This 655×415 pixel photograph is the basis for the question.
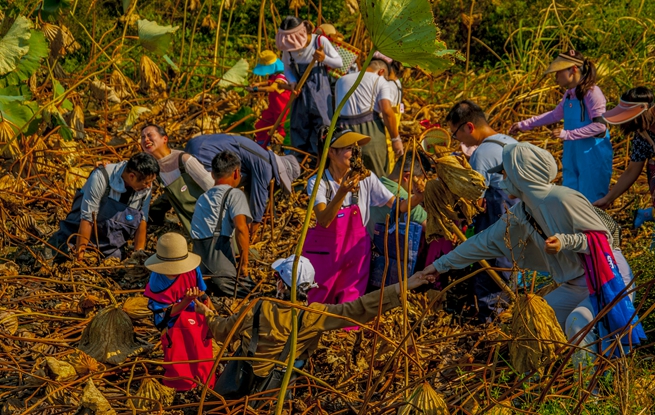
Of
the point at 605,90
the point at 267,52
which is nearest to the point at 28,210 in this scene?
the point at 267,52

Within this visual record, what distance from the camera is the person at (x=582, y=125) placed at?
19.4 feet

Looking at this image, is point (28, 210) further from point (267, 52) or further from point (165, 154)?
point (267, 52)

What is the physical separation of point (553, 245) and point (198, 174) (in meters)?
2.83

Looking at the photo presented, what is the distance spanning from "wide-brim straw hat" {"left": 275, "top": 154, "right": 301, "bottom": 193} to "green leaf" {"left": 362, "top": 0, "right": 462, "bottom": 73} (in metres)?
3.53

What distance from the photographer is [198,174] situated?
5781mm

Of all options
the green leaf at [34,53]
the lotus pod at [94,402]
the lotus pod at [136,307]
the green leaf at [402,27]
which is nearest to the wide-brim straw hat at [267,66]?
the green leaf at [34,53]

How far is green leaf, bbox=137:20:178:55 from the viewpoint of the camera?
607 cm

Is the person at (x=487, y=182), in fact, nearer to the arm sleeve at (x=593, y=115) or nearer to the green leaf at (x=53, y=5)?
the arm sleeve at (x=593, y=115)

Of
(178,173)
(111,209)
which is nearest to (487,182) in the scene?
(178,173)

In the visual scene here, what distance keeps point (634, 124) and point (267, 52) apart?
11.5ft

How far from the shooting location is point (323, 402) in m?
4.29

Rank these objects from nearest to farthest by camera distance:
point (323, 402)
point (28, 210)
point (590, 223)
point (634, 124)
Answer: point (590, 223), point (323, 402), point (634, 124), point (28, 210)

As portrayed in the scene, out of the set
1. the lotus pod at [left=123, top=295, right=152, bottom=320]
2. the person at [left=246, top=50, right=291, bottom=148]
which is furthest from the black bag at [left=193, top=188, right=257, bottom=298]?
the person at [left=246, top=50, right=291, bottom=148]

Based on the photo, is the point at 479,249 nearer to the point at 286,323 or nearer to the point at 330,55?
the point at 286,323
